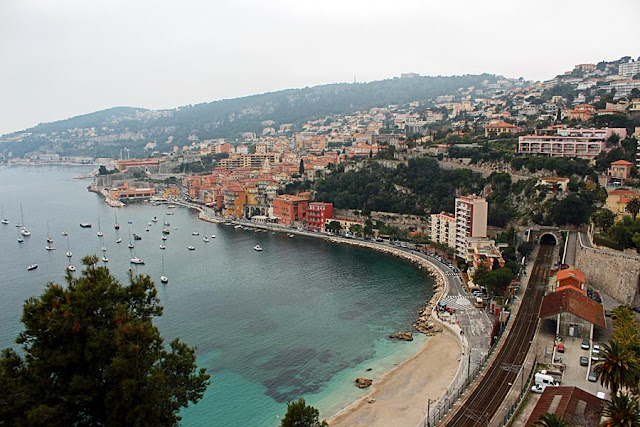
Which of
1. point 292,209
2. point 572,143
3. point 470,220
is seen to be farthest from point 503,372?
point 292,209

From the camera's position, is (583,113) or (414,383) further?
(583,113)

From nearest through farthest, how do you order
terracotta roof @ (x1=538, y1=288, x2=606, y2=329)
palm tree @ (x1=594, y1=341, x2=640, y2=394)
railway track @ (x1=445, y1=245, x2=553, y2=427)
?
palm tree @ (x1=594, y1=341, x2=640, y2=394) → railway track @ (x1=445, y1=245, x2=553, y2=427) → terracotta roof @ (x1=538, y1=288, x2=606, y2=329)

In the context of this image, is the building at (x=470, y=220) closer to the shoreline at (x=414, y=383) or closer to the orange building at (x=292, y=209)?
the shoreline at (x=414, y=383)

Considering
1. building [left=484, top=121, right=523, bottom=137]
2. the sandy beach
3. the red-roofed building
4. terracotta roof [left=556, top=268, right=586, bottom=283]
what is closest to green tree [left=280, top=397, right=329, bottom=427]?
the sandy beach

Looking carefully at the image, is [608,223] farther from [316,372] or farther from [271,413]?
[271,413]

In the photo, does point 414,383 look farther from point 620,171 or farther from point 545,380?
point 620,171

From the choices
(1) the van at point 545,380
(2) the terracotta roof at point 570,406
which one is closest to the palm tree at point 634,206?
(1) the van at point 545,380

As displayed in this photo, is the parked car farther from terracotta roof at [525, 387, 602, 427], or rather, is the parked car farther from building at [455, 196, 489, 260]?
building at [455, 196, 489, 260]
